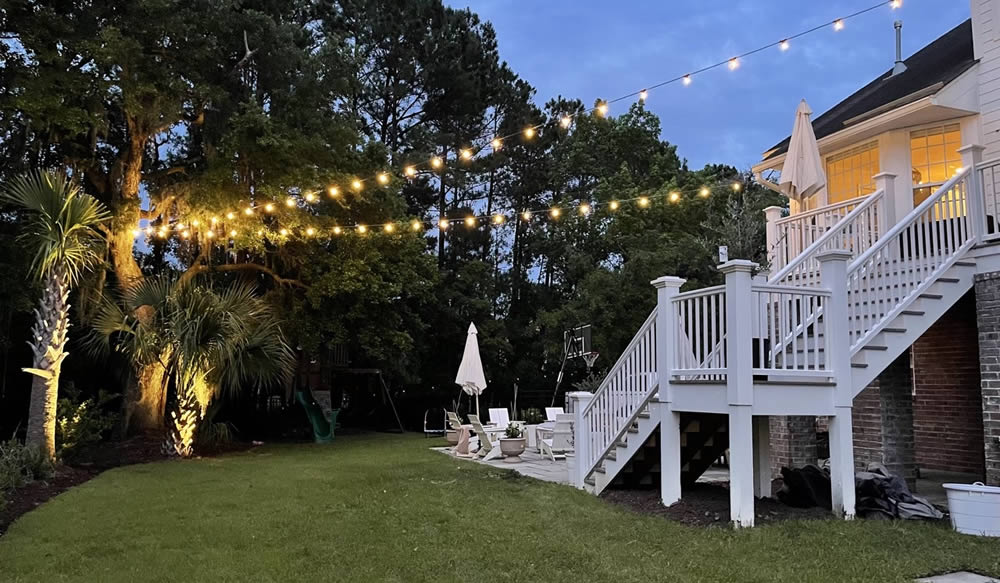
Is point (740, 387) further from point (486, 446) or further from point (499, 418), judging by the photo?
point (499, 418)

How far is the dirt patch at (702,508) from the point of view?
6.17 metres

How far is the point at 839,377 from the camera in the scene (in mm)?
6277

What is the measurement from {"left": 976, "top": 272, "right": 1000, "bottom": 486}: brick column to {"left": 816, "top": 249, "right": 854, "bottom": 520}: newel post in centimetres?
145

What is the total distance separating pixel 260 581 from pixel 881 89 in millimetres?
10182

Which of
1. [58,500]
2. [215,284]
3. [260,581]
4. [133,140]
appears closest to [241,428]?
[215,284]

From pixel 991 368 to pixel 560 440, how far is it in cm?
658

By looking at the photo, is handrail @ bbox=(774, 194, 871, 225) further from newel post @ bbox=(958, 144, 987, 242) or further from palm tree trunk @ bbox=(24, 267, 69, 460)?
palm tree trunk @ bbox=(24, 267, 69, 460)

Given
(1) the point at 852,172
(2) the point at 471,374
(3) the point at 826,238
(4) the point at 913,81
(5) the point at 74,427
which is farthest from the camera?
(2) the point at 471,374

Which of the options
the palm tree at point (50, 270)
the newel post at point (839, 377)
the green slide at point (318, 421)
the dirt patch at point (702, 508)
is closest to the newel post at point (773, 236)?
the newel post at point (839, 377)

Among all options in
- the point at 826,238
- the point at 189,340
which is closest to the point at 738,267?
the point at 826,238

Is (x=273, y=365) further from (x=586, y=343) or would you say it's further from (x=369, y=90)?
(x=369, y=90)

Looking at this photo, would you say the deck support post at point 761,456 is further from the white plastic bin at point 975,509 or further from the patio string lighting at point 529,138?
the patio string lighting at point 529,138

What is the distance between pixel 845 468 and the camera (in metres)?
6.14

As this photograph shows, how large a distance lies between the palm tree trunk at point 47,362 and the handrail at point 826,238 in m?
8.89
